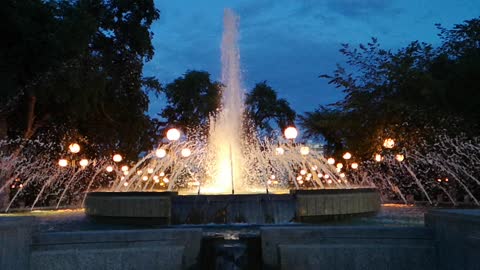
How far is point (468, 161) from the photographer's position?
83.2 ft

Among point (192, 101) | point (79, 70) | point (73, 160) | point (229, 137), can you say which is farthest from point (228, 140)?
point (192, 101)

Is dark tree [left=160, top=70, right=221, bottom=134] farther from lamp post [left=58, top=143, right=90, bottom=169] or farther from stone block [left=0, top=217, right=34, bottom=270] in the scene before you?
stone block [left=0, top=217, right=34, bottom=270]

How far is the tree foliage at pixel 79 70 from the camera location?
67.4 ft

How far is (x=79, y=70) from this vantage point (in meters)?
23.2

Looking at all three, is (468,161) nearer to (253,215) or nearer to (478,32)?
(478,32)

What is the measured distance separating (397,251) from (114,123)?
22699 mm

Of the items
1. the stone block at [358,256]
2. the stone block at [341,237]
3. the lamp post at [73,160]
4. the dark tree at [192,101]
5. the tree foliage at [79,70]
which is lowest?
the stone block at [358,256]

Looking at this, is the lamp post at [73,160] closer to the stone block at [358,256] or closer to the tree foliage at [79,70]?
the tree foliage at [79,70]

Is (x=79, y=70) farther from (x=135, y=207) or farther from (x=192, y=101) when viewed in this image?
(x=192, y=101)

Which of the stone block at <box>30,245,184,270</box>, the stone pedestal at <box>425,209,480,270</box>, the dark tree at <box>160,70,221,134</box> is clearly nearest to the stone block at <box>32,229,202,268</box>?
the stone block at <box>30,245,184,270</box>

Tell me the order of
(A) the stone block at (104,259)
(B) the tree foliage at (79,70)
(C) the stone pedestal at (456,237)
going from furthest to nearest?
1. (B) the tree foliage at (79,70)
2. (A) the stone block at (104,259)
3. (C) the stone pedestal at (456,237)

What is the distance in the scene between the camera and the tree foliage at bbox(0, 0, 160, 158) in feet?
67.4

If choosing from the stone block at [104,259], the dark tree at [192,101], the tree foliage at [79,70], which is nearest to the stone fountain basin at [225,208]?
the stone block at [104,259]

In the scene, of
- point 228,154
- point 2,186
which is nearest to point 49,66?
point 2,186
